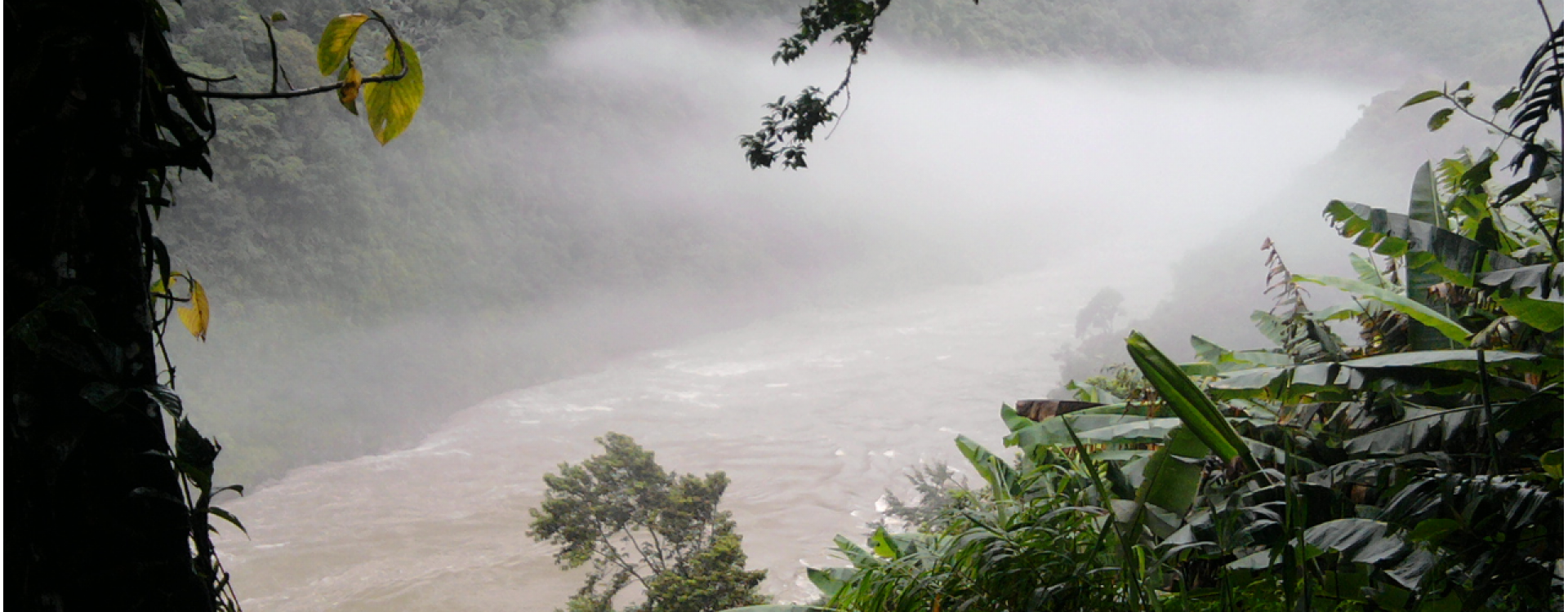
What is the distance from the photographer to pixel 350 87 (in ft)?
1.51

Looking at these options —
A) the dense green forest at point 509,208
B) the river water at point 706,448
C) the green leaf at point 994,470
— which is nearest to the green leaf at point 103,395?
the green leaf at point 994,470

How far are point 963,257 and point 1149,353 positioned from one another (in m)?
16.4

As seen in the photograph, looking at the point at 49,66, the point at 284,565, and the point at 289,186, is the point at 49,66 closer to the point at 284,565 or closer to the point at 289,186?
the point at 284,565

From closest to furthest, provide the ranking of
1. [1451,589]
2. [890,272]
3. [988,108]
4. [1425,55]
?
1. [1451,589]
2. [1425,55]
3. [890,272]
4. [988,108]

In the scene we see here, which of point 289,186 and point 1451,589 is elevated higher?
point 289,186

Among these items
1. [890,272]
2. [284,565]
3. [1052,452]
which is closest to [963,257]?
[890,272]

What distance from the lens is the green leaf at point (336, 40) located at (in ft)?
1.54

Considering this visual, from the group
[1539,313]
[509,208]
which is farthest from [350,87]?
[509,208]

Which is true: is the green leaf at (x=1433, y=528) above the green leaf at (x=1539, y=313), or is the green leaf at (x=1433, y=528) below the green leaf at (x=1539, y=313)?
below

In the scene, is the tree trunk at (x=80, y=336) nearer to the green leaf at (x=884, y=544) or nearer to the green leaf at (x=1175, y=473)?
the green leaf at (x=1175, y=473)

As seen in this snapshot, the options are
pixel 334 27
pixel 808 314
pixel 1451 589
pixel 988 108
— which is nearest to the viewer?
→ pixel 334 27

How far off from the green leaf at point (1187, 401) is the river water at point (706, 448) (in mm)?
5015

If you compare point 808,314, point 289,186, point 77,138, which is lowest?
point 77,138

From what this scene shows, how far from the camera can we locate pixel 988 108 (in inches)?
690
